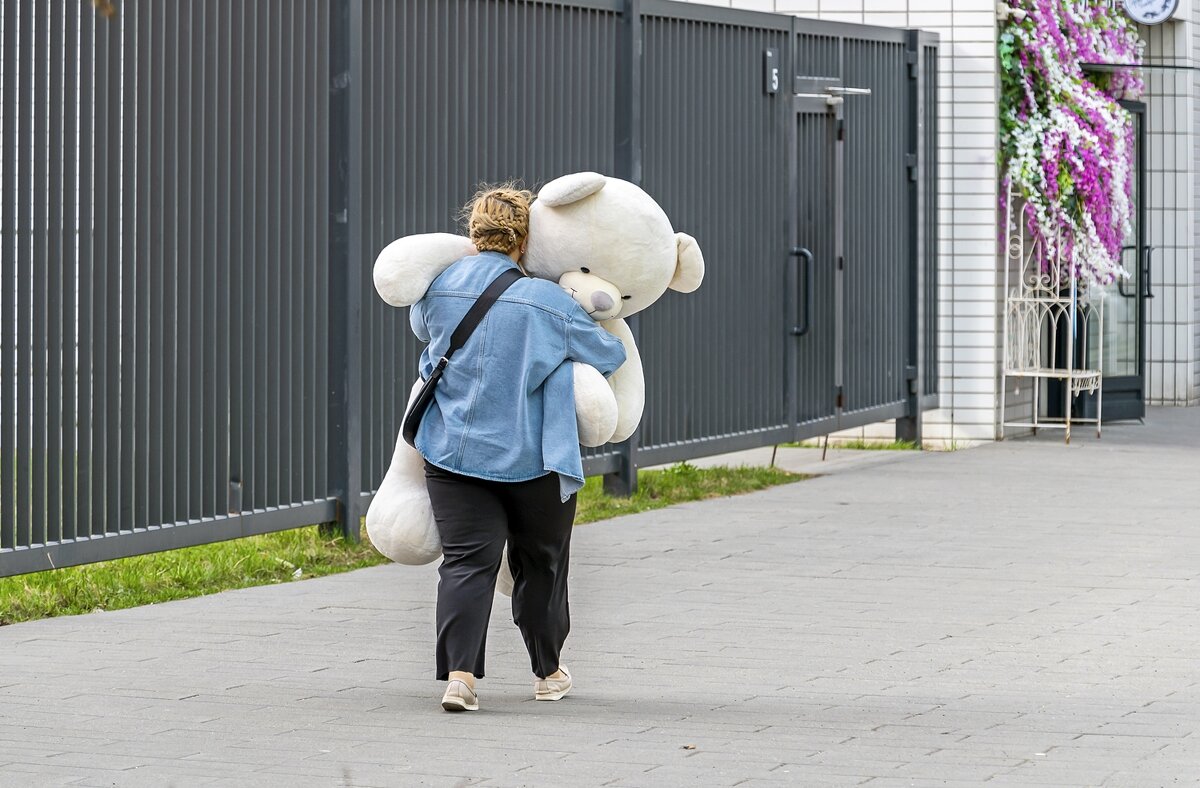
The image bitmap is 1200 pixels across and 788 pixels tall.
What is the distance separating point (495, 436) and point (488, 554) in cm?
36

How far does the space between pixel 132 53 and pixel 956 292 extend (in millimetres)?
8024

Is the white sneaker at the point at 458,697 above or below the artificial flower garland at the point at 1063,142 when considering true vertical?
below

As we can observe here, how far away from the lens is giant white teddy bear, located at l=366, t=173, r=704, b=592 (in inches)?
234

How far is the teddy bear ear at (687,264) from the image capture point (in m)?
6.27

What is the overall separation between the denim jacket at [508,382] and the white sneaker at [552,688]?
0.61 m

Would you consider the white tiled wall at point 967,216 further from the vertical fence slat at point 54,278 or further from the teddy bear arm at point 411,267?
the teddy bear arm at point 411,267

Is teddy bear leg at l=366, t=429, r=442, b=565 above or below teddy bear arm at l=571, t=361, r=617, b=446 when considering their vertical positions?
below

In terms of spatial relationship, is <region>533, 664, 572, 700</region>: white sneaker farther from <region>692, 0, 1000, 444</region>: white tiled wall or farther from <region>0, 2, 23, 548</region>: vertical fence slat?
<region>692, 0, 1000, 444</region>: white tiled wall

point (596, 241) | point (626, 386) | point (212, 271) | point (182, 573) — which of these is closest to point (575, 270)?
point (596, 241)

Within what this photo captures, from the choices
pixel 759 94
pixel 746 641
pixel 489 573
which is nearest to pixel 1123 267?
pixel 759 94

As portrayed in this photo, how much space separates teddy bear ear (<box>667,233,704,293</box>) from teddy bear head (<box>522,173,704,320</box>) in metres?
0.16

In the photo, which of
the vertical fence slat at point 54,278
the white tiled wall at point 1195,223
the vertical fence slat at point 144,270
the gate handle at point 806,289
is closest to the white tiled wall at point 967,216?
the gate handle at point 806,289

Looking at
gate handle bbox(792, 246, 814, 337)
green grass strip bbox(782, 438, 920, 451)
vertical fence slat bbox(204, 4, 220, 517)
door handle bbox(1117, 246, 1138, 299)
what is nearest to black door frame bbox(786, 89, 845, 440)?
gate handle bbox(792, 246, 814, 337)

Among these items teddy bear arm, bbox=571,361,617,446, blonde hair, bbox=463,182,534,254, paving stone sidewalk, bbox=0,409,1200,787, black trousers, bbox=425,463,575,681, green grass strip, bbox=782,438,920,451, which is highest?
blonde hair, bbox=463,182,534,254
